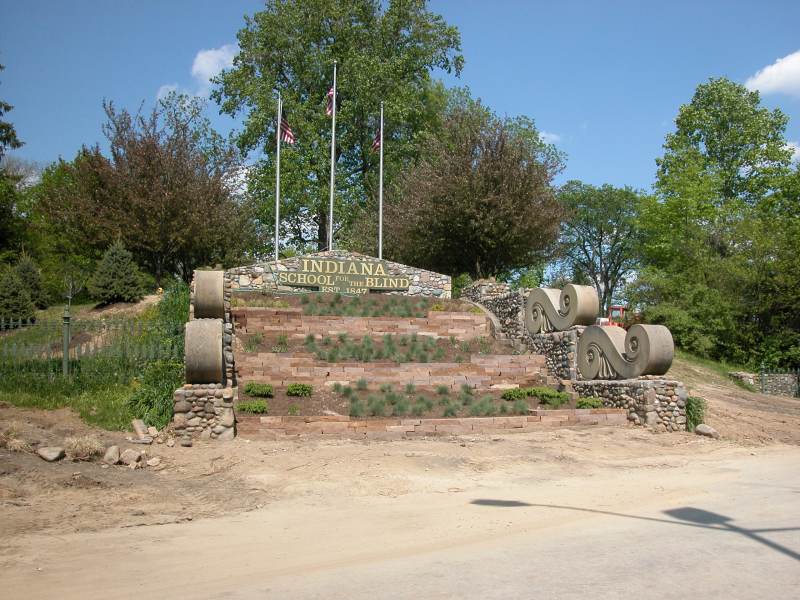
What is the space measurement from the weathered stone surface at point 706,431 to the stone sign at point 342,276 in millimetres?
13257

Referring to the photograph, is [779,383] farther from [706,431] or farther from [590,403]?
[590,403]

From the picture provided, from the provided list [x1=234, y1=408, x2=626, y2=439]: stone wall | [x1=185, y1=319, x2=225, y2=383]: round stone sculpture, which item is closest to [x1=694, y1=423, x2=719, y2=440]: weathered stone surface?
[x1=234, y1=408, x2=626, y2=439]: stone wall

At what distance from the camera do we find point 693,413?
13711mm

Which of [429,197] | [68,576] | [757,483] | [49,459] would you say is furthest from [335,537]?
[429,197]

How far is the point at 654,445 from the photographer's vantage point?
12039 mm

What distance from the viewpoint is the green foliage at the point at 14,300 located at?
842 inches

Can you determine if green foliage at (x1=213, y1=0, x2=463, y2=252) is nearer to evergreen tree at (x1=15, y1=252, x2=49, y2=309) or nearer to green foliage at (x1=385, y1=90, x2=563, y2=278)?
green foliage at (x1=385, y1=90, x2=563, y2=278)

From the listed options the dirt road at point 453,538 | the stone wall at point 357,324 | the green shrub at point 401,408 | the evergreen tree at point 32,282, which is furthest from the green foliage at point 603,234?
the dirt road at point 453,538

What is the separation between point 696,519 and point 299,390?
8.19 metres

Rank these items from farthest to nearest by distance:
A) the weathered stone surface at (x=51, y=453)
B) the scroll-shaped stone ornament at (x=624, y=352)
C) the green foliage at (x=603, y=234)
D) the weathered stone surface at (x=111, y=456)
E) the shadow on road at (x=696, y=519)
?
the green foliage at (x=603, y=234), the scroll-shaped stone ornament at (x=624, y=352), the weathered stone surface at (x=111, y=456), the weathered stone surface at (x=51, y=453), the shadow on road at (x=696, y=519)

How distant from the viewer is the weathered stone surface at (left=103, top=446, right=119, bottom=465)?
29.7 feet

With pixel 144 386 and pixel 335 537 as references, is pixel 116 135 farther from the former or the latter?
pixel 335 537

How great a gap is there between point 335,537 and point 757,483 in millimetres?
6018

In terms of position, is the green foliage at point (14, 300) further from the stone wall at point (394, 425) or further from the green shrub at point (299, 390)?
the stone wall at point (394, 425)
